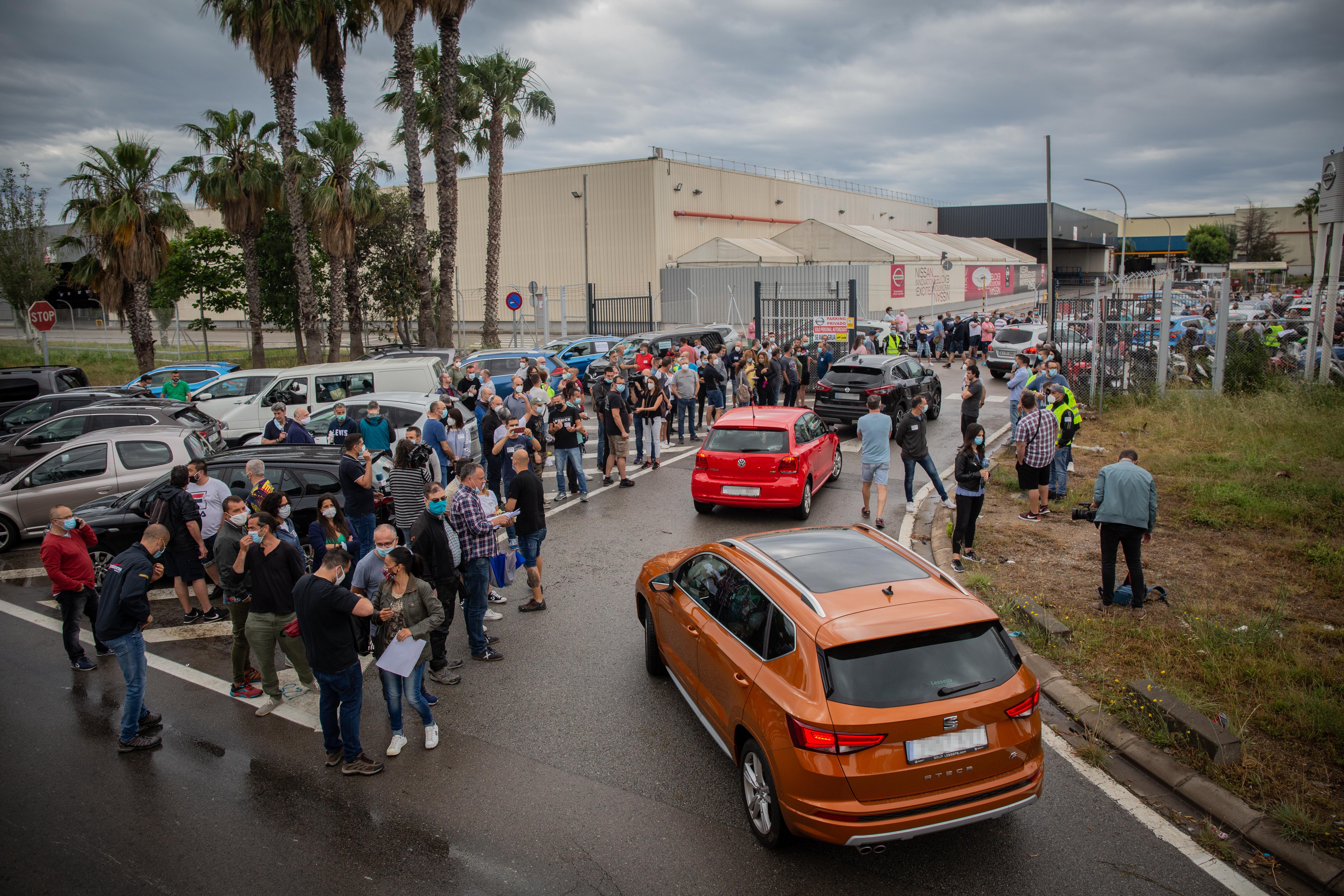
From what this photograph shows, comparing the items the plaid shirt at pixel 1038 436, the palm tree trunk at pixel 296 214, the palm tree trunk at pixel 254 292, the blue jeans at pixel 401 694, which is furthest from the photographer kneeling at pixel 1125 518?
the palm tree trunk at pixel 254 292

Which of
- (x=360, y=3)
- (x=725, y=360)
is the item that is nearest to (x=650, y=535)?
(x=725, y=360)

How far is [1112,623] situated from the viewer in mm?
7277

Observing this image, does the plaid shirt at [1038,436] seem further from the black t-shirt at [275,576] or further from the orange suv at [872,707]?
the black t-shirt at [275,576]

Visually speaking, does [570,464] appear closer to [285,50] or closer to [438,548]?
[438,548]

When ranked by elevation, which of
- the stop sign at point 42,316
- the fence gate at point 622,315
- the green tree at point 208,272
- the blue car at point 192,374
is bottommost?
the blue car at point 192,374

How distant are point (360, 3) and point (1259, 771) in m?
27.9

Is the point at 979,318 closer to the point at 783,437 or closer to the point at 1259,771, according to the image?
the point at 783,437

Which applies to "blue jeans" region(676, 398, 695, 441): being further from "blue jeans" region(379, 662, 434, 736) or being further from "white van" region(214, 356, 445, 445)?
"blue jeans" region(379, 662, 434, 736)

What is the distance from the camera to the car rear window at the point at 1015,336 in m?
26.1

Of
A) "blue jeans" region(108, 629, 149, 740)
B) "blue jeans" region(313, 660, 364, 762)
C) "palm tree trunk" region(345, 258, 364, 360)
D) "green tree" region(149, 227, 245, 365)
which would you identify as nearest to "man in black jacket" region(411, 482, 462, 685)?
"blue jeans" region(313, 660, 364, 762)

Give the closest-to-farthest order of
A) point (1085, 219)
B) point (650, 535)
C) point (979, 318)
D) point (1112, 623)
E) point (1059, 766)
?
point (1059, 766), point (1112, 623), point (650, 535), point (979, 318), point (1085, 219)

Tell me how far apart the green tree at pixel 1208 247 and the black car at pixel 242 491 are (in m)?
106

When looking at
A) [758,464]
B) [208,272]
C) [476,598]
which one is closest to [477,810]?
[476,598]

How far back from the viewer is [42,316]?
63.5ft
